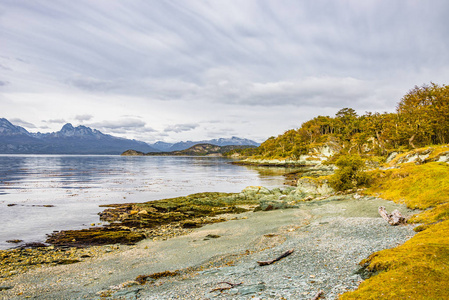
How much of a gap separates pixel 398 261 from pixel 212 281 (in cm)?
784

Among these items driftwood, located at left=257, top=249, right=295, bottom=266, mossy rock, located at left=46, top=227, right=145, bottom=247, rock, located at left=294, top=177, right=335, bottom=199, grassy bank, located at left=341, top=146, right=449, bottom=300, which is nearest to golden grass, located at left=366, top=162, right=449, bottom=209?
grassy bank, located at left=341, top=146, right=449, bottom=300

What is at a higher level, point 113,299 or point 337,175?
point 337,175

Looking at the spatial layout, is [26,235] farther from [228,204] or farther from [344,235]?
[344,235]

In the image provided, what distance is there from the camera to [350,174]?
120ft

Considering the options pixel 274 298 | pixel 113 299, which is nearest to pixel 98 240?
pixel 113 299

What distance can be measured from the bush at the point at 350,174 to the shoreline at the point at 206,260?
10208 millimetres

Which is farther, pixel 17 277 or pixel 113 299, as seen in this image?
pixel 17 277

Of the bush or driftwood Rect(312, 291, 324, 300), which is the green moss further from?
the bush

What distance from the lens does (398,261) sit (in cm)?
898

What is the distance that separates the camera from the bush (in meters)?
35.9

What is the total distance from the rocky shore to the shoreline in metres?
0.05

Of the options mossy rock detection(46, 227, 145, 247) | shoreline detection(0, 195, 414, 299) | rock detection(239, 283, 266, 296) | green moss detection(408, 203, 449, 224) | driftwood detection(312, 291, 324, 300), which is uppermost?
green moss detection(408, 203, 449, 224)

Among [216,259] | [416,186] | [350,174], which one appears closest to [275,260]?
[216,259]

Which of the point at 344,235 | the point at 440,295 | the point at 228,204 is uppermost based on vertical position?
the point at 440,295
